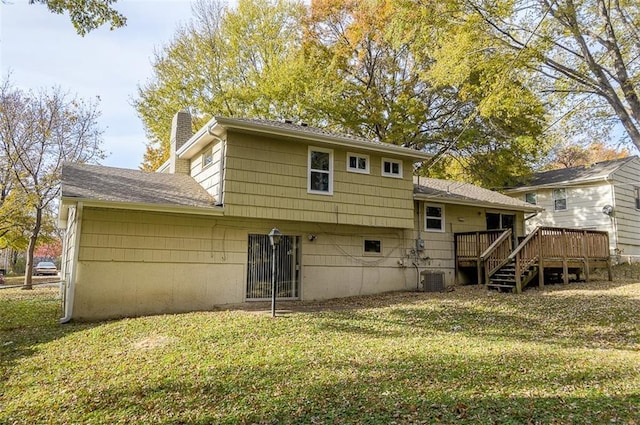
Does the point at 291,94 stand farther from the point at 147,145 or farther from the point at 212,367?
the point at 212,367

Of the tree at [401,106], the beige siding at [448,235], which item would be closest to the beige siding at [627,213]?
the tree at [401,106]

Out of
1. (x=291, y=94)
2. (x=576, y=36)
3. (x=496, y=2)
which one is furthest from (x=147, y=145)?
(x=576, y=36)

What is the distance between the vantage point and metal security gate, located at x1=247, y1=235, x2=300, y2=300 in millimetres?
11242

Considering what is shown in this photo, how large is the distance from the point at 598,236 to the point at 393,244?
6832mm

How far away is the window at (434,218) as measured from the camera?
1423cm

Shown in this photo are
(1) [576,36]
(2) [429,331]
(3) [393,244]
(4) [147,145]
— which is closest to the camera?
(2) [429,331]

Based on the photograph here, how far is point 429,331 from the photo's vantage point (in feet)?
25.6

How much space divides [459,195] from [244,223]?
26.4ft

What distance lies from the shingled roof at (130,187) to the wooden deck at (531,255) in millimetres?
8312

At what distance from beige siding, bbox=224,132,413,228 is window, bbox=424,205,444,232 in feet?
5.14

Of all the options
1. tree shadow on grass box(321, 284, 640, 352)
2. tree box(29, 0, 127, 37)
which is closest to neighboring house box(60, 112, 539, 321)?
tree shadow on grass box(321, 284, 640, 352)

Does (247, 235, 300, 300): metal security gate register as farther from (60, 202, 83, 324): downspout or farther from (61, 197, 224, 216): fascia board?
(60, 202, 83, 324): downspout

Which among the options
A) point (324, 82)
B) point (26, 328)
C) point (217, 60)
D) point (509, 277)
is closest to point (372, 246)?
point (509, 277)

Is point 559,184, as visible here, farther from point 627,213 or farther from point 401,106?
point 401,106
